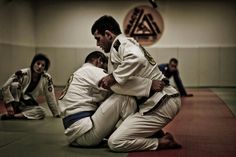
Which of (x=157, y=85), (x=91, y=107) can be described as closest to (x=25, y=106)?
(x=91, y=107)

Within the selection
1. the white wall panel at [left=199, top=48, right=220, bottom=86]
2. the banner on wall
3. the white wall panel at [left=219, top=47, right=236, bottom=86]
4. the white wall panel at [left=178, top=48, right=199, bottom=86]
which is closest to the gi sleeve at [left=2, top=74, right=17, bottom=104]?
the banner on wall

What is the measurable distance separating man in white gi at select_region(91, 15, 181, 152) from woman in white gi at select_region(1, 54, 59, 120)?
8.70ft

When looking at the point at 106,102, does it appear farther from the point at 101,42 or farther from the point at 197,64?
the point at 197,64

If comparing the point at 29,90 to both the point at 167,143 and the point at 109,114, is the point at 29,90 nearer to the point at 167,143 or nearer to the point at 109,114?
the point at 109,114

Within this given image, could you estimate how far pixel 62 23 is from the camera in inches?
635

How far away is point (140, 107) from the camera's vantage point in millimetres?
3904

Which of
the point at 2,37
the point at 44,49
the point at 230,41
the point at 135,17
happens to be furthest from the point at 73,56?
the point at 230,41

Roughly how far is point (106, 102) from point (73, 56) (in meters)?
12.3

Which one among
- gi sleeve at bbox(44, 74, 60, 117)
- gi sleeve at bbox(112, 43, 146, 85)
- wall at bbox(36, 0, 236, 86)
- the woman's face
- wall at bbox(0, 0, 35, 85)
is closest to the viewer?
gi sleeve at bbox(112, 43, 146, 85)

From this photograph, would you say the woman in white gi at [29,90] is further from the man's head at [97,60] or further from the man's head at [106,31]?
the man's head at [106,31]

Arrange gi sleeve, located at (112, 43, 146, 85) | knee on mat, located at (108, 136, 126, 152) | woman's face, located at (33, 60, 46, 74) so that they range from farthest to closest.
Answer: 1. woman's face, located at (33, 60, 46, 74)
2. knee on mat, located at (108, 136, 126, 152)
3. gi sleeve, located at (112, 43, 146, 85)

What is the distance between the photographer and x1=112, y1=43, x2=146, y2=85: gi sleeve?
141 inches

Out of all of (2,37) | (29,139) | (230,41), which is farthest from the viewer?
(230,41)

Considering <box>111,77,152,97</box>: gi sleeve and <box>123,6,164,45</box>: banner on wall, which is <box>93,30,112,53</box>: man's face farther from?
<box>123,6,164,45</box>: banner on wall
